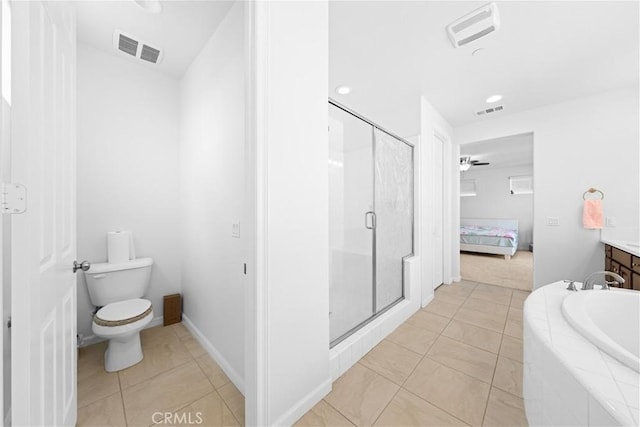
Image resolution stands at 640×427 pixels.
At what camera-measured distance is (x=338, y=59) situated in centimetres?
203

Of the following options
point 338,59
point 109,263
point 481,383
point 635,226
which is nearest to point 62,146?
point 109,263

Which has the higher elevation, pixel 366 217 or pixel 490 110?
pixel 490 110

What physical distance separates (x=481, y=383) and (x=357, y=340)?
82 centimetres

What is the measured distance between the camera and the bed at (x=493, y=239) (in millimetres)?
5250

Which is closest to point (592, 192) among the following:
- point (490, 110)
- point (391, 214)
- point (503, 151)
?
point (490, 110)

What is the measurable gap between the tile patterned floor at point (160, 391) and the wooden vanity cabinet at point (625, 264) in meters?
3.28

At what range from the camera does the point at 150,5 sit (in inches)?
57.7

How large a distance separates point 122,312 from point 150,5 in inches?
81.6

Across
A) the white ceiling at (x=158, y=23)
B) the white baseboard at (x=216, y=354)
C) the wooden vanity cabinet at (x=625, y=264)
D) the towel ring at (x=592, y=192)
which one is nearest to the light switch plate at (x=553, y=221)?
the towel ring at (x=592, y=192)

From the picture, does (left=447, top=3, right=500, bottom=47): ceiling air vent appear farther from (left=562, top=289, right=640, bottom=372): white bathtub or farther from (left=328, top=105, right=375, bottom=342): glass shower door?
(left=562, top=289, right=640, bottom=372): white bathtub

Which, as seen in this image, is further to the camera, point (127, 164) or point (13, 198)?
point (127, 164)

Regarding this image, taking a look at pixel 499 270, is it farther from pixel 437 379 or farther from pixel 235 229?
pixel 235 229

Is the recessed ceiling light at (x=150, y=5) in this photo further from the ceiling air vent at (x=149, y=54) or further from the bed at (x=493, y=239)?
the bed at (x=493, y=239)
